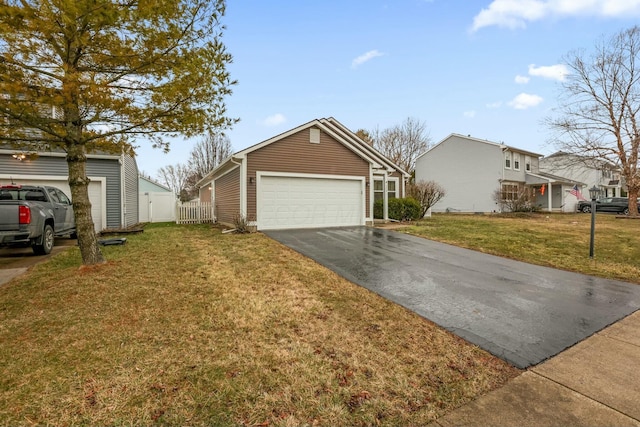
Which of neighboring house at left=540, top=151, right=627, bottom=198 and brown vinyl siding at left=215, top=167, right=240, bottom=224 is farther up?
neighboring house at left=540, top=151, right=627, bottom=198

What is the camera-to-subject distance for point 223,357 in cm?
285

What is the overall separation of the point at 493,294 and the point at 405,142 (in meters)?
35.7

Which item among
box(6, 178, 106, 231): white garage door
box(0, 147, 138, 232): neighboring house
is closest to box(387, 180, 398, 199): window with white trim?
box(0, 147, 138, 232): neighboring house

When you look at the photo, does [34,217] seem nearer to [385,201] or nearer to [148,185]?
[385,201]

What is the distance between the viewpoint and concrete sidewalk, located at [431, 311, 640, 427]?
2168 millimetres

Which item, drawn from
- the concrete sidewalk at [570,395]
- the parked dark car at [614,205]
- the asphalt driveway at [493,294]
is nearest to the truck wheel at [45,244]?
the asphalt driveway at [493,294]

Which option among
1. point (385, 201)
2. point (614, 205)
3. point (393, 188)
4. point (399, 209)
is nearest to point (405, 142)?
point (614, 205)

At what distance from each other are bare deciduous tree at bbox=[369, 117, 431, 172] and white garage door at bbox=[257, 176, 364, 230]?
25.7 m

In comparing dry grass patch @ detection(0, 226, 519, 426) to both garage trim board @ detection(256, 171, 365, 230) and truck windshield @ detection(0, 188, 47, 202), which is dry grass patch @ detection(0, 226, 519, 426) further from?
garage trim board @ detection(256, 171, 365, 230)

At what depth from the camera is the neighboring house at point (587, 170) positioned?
2361 centimetres

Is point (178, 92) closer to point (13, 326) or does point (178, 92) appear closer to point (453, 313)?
point (13, 326)

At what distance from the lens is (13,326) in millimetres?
3463

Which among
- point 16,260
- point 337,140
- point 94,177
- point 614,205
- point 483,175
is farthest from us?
→ point 614,205

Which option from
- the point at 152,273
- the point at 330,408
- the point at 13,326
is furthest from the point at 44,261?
the point at 330,408
